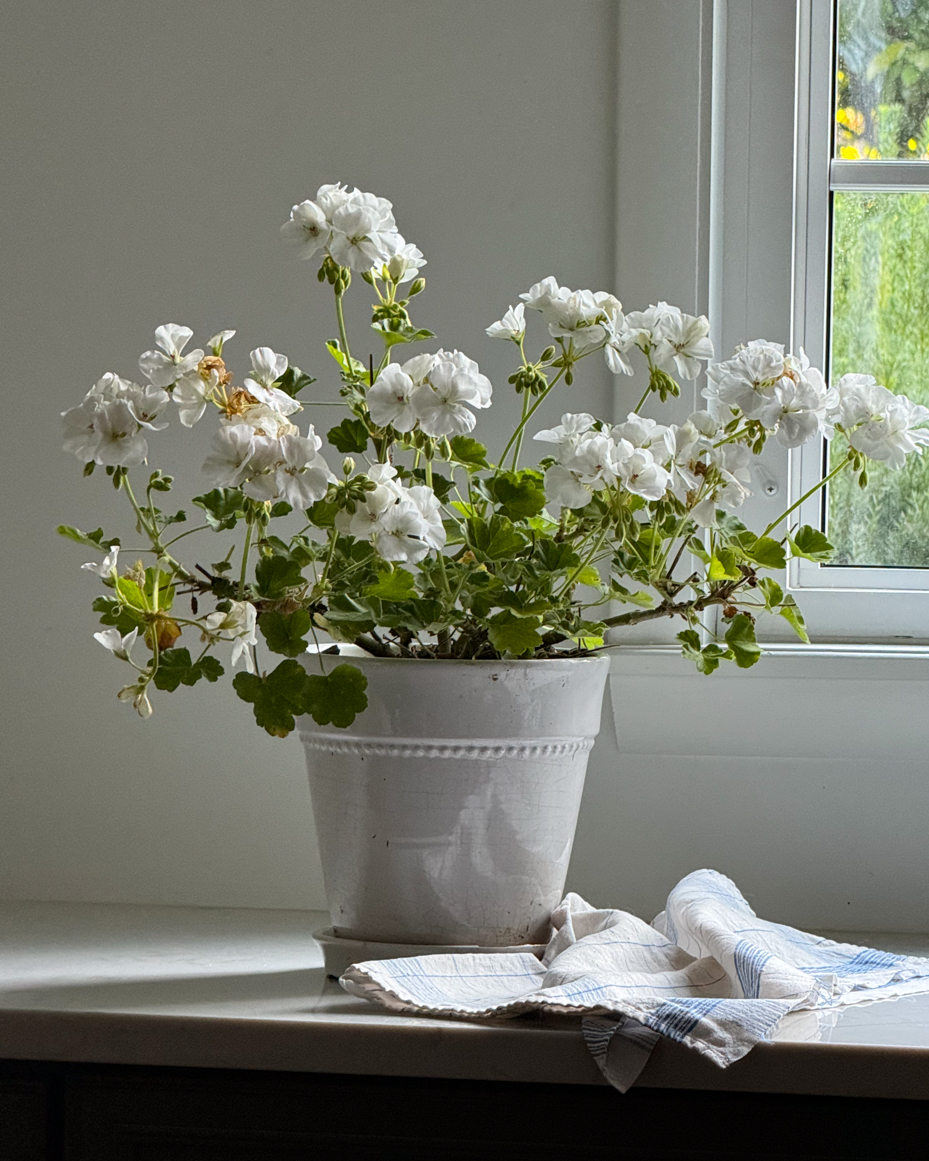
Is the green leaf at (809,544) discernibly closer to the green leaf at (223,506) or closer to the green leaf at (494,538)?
the green leaf at (494,538)

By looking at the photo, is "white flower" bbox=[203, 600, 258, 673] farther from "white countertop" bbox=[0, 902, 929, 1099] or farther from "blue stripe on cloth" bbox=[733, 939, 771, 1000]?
"blue stripe on cloth" bbox=[733, 939, 771, 1000]

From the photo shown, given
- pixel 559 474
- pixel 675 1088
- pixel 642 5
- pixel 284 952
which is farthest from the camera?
pixel 642 5

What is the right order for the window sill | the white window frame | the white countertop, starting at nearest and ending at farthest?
the white countertop < the window sill < the white window frame

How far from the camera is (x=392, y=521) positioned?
32.3 inches

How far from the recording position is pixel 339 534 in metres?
0.89

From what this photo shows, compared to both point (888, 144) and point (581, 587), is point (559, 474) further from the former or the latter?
point (888, 144)

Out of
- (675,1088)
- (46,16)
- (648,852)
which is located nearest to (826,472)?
(648,852)

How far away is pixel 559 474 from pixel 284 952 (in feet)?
1.63

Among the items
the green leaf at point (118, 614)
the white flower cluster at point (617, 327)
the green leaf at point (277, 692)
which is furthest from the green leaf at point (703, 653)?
the green leaf at point (118, 614)

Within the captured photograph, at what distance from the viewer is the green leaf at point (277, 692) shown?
2.71 ft

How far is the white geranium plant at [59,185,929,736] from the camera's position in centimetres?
83

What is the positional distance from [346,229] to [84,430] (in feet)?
0.78

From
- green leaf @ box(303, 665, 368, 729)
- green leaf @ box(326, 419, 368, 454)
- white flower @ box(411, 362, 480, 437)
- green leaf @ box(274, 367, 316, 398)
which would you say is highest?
green leaf @ box(274, 367, 316, 398)

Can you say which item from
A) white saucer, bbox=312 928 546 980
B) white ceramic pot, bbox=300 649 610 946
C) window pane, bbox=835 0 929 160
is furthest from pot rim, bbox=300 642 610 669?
window pane, bbox=835 0 929 160
